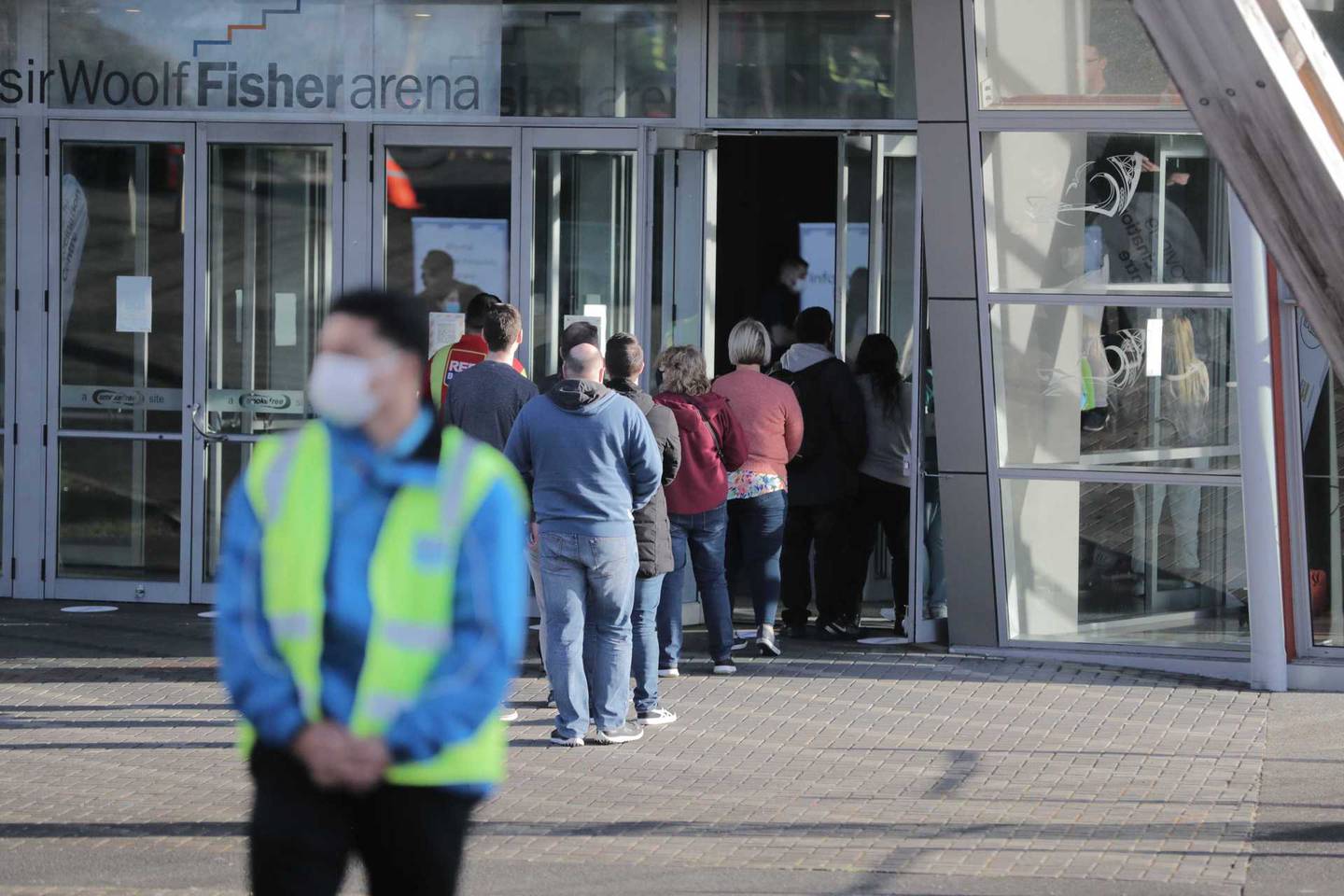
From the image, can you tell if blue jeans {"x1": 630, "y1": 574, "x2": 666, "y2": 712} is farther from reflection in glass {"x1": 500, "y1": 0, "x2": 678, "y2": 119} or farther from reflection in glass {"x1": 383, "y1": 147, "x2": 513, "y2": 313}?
reflection in glass {"x1": 500, "y1": 0, "x2": 678, "y2": 119}

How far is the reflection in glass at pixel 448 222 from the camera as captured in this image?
12.0 meters

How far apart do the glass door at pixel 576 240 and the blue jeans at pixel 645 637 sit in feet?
11.5

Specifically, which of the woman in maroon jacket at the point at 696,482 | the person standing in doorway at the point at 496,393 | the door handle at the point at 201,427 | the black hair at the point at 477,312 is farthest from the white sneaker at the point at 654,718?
the door handle at the point at 201,427

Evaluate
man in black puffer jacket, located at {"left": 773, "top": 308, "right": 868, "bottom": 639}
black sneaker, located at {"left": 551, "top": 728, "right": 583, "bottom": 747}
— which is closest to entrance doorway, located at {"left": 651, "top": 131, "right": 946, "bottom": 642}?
man in black puffer jacket, located at {"left": 773, "top": 308, "right": 868, "bottom": 639}

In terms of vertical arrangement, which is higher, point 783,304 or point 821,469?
point 783,304

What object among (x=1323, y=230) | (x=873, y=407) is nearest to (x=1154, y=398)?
(x=873, y=407)

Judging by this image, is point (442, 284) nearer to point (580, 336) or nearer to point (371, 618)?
point (580, 336)

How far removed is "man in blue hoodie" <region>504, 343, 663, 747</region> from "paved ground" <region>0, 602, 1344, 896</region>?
1.63 feet

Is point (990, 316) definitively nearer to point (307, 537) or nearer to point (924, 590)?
point (924, 590)

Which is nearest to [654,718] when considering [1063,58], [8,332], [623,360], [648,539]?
[648,539]

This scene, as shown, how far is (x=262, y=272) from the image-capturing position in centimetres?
1224

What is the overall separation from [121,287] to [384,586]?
9.45 meters

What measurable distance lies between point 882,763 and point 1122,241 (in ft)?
12.8

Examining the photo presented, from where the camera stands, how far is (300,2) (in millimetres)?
11969
